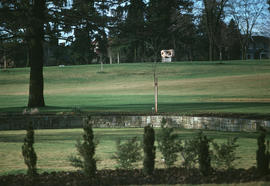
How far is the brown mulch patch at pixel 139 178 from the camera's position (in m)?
6.50

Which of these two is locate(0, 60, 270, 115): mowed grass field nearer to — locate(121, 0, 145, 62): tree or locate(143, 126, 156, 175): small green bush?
locate(121, 0, 145, 62): tree

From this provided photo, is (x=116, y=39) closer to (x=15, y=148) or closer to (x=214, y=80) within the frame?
(x=15, y=148)

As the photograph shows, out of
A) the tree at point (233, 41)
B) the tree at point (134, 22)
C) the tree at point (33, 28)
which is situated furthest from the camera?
the tree at point (233, 41)

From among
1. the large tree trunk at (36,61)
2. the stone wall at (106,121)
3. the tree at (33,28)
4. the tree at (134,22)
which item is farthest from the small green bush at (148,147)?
the large tree trunk at (36,61)

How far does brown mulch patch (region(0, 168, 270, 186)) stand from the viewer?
256 inches

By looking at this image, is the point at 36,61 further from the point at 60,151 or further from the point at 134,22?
the point at 60,151

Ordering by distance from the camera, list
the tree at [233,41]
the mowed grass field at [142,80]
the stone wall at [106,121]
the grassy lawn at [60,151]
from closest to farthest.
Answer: the grassy lawn at [60,151] < the stone wall at [106,121] < the mowed grass field at [142,80] < the tree at [233,41]

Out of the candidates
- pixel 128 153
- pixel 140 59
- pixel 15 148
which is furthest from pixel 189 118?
pixel 140 59

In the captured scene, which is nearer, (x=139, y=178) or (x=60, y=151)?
(x=139, y=178)

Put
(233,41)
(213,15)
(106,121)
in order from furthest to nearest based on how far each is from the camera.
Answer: (233,41) < (213,15) < (106,121)

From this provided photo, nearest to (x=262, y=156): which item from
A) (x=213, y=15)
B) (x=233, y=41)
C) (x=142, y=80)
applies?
(x=142, y=80)

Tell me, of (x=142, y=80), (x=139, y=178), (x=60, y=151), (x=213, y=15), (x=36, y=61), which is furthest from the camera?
(x=213, y=15)

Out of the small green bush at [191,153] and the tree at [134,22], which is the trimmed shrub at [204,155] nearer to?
the small green bush at [191,153]

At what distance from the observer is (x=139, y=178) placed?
6699 mm
